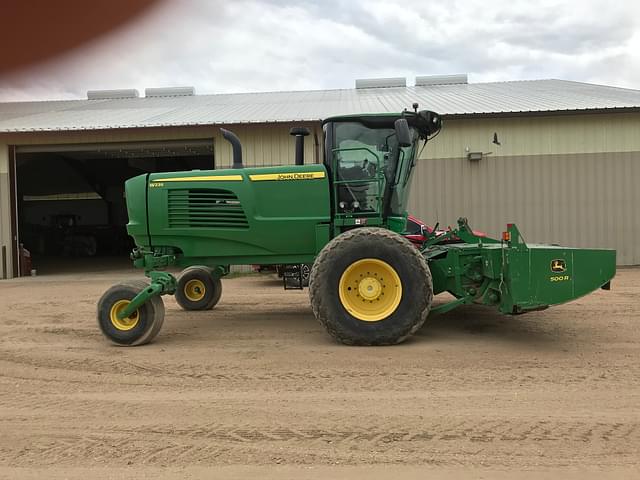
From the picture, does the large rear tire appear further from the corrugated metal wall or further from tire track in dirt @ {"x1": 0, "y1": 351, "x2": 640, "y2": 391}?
the corrugated metal wall

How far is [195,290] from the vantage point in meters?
8.35

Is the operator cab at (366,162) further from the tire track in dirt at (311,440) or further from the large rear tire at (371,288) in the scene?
the tire track in dirt at (311,440)

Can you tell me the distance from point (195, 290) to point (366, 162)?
143 inches

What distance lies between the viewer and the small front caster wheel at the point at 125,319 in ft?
19.3

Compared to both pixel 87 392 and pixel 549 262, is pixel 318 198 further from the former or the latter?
pixel 87 392

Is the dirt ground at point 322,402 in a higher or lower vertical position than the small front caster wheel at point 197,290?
lower

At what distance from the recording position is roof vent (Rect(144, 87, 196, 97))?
25.9 m

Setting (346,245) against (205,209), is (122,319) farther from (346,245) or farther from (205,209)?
(346,245)

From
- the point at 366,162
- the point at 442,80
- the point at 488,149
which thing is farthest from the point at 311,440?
the point at 442,80

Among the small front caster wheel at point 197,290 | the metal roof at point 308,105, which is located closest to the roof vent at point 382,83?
the metal roof at point 308,105

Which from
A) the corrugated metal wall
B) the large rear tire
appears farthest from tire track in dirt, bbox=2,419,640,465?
the corrugated metal wall

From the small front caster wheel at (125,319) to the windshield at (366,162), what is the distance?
2.59 metres

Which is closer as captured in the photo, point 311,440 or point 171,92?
point 311,440

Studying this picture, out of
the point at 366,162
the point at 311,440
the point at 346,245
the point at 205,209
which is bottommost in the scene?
the point at 311,440
